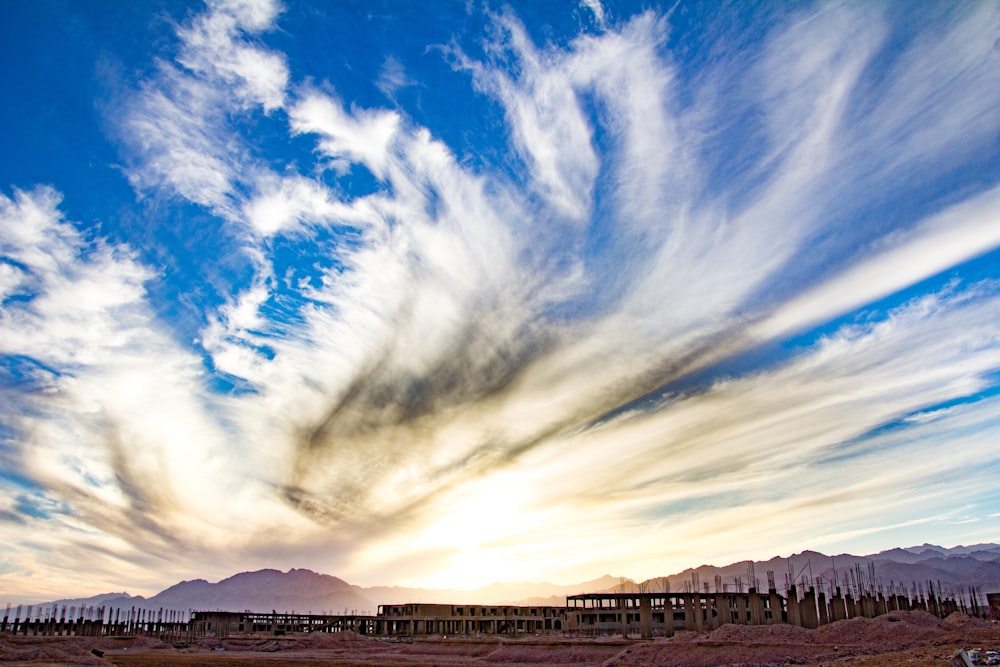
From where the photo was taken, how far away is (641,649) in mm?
56875

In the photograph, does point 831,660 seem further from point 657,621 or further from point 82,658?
point 82,658

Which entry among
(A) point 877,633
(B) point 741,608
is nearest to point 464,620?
(B) point 741,608

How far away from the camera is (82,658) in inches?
2457

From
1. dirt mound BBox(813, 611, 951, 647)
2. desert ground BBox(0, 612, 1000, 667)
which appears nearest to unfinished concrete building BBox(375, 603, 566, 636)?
desert ground BBox(0, 612, 1000, 667)

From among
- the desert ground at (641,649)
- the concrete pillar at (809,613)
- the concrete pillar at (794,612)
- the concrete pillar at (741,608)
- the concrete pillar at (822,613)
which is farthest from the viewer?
the concrete pillar at (741,608)

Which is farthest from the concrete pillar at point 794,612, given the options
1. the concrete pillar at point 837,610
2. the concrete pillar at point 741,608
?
the concrete pillar at point 741,608

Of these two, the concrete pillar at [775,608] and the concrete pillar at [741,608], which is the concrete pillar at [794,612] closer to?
the concrete pillar at [775,608]

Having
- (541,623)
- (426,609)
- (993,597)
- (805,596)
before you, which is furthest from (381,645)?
(993,597)

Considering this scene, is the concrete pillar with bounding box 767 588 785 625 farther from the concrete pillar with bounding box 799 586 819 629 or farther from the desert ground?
the desert ground

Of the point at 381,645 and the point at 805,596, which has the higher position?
the point at 805,596

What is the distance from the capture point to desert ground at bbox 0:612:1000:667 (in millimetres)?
48938

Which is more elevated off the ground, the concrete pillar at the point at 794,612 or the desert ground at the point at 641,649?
the concrete pillar at the point at 794,612

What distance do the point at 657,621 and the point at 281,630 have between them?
6749cm

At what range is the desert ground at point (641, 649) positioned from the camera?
48938mm
